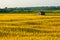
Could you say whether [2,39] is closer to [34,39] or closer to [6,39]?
[6,39]

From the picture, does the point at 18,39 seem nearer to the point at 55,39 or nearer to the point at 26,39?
the point at 26,39

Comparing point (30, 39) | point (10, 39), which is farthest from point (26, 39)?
point (10, 39)

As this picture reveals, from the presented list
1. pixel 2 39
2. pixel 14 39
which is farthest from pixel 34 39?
pixel 2 39

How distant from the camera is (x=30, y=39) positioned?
12211 millimetres

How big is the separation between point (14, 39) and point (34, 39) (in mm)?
1212

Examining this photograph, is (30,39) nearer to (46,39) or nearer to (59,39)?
(46,39)

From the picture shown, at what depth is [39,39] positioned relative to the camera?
1224 cm

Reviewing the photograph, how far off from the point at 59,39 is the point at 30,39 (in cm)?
175

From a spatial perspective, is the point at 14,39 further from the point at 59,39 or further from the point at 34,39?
the point at 59,39

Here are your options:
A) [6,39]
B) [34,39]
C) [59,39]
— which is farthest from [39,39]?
[6,39]

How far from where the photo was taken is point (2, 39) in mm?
12297

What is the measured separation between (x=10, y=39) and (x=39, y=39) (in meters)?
1.78

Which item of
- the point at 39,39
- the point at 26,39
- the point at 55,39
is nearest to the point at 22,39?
the point at 26,39

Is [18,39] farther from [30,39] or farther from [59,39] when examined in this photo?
[59,39]
